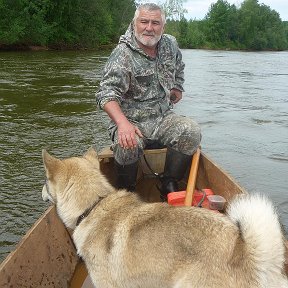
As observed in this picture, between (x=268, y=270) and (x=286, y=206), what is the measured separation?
4329 millimetres

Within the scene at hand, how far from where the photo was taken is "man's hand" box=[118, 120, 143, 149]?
4.57 metres

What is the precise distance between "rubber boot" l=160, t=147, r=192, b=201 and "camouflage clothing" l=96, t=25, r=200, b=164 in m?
0.08

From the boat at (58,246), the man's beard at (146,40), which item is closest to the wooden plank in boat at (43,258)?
the boat at (58,246)

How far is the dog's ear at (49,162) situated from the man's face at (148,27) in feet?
7.87

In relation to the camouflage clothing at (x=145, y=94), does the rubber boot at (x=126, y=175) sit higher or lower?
lower

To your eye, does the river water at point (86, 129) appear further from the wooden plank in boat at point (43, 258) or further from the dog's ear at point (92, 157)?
the dog's ear at point (92, 157)

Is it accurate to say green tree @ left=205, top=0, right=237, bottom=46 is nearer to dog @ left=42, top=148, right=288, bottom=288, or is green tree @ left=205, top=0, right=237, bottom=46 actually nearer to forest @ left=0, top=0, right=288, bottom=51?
forest @ left=0, top=0, right=288, bottom=51

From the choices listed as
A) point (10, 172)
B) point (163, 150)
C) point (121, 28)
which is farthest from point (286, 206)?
point (121, 28)

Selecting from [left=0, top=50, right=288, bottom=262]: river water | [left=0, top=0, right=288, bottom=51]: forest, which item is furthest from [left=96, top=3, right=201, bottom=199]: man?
[left=0, top=0, right=288, bottom=51]: forest

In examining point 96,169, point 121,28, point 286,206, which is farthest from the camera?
point 121,28

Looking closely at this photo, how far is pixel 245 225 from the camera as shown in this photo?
2.84 meters

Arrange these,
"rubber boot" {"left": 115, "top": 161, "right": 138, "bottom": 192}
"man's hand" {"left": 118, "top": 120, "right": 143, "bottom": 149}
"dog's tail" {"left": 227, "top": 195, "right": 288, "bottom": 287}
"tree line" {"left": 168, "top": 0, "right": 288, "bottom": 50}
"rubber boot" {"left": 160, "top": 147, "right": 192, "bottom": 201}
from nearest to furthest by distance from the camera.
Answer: "dog's tail" {"left": 227, "top": 195, "right": 288, "bottom": 287}, "man's hand" {"left": 118, "top": 120, "right": 143, "bottom": 149}, "rubber boot" {"left": 115, "top": 161, "right": 138, "bottom": 192}, "rubber boot" {"left": 160, "top": 147, "right": 192, "bottom": 201}, "tree line" {"left": 168, "top": 0, "right": 288, "bottom": 50}

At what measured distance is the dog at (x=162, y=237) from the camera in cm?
279

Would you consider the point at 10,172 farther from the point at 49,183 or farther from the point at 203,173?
the point at 49,183
